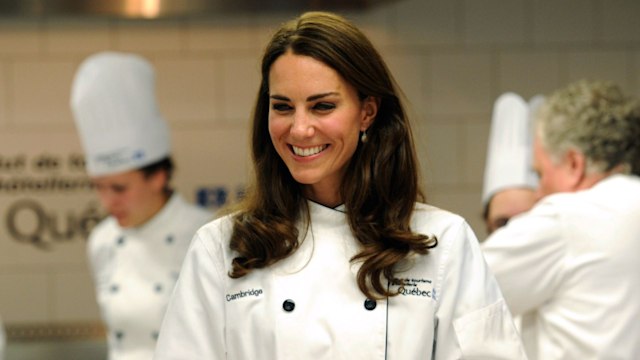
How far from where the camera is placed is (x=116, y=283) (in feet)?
11.0

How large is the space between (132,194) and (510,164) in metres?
1.04

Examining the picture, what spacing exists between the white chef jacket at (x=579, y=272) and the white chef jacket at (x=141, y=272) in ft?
3.55

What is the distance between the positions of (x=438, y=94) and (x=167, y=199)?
974 mm

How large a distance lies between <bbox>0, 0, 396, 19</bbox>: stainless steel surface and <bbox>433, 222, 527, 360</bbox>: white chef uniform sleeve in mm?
1229

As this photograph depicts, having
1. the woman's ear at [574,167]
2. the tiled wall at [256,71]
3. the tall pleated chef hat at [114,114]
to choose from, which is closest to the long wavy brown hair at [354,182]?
the woman's ear at [574,167]

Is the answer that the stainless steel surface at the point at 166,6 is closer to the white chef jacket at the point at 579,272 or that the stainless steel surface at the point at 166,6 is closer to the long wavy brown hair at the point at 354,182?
the white chef jacket at the point at 579,272

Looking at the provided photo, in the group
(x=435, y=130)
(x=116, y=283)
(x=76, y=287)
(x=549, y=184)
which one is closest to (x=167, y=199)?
(x=116, y=283)

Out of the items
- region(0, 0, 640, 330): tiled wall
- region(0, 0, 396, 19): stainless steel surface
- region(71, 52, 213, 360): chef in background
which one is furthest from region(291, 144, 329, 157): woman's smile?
Answer: region(0, 0, 640, 330): tiled wall

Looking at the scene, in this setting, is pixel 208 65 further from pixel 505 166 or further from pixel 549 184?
pixel 549 184

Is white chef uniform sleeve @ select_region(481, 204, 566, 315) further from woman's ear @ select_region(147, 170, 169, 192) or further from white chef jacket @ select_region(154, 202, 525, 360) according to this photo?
woman's ear @ select_region(147, 170, 169, 192)

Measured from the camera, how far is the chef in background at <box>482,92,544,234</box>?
10.0 feet

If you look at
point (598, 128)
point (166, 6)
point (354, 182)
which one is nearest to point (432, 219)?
point (354, 182)

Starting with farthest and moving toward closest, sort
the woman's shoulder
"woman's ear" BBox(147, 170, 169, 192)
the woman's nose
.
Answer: "woman's ear" BBox(147, 170, 169, 192)
the woman's shoulder
the woman's nose

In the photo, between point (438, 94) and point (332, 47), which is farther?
point (438, 94)
